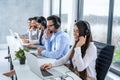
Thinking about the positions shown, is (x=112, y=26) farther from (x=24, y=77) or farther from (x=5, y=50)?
(x=5, y=50)

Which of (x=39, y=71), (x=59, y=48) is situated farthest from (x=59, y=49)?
(x=39, y=71)

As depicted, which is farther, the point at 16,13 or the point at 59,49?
the point at 16,13

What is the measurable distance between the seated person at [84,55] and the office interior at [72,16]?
44 centimetres

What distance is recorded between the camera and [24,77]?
1655 millimetres

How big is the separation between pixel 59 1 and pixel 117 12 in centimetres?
317

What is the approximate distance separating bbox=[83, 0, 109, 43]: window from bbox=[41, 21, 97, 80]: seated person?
4.44 feet

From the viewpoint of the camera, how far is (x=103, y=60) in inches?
72.4

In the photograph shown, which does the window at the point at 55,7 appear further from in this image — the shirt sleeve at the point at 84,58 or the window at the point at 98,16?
the shirt sleeve at the point at 84,58

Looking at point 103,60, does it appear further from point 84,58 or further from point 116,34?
point 116,34

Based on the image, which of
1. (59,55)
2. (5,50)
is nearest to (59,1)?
(5,50)

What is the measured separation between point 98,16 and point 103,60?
71.7 inches

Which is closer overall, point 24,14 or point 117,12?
point 117,12

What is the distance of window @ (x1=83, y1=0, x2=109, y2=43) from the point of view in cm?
320

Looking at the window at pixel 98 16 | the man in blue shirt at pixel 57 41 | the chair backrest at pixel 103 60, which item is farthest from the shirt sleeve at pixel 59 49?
the window at pixel 98 16
